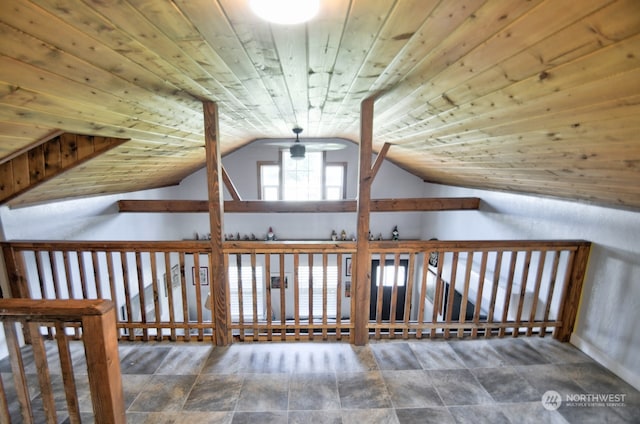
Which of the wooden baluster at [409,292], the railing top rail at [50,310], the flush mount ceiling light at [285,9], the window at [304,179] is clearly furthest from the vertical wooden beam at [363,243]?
the window at [304,179]

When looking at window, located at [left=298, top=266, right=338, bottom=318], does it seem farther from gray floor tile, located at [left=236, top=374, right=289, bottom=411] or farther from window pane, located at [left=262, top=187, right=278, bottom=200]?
gray floor tile, located at [left=236, top=374, right=289, bottom=411]

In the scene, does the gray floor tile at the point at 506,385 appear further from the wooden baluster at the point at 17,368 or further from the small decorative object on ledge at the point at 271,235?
the small decorative object on ledge at the point at 271,235

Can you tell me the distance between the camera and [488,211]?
4.18 meters

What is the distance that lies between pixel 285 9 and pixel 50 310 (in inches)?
57.3

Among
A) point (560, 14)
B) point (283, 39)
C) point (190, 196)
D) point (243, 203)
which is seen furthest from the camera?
point (190, 196)

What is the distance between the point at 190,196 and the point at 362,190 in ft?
16.7

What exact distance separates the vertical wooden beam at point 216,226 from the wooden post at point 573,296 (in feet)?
10.1

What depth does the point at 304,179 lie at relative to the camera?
6.44 meters

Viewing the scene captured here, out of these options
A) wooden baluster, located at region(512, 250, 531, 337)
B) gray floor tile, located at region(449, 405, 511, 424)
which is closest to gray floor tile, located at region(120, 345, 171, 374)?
gray floor tile, located at region(449, 405, 511, 424)

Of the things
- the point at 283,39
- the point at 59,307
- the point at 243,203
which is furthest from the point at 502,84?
the point at 243,203

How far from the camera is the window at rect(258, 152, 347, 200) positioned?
251 inches

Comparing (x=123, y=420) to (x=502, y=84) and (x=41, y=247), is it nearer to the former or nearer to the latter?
(x=41, y=247)

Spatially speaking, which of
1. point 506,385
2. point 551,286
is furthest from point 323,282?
point 551,286

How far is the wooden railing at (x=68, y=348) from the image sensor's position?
1.15 metres
